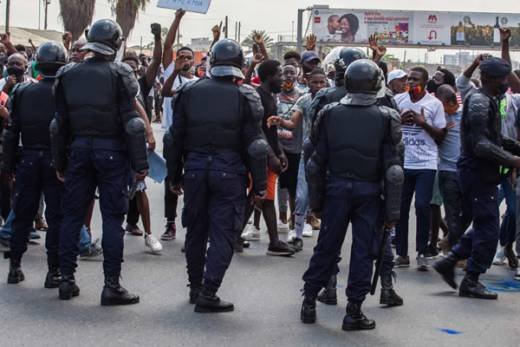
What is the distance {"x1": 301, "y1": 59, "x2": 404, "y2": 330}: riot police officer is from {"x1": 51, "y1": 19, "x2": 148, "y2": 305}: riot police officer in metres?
1.40

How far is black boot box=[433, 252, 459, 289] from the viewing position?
29.1 ft

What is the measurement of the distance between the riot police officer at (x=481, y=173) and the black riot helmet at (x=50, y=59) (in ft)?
10.8

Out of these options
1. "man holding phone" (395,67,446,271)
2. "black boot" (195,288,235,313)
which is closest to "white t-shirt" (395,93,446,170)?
"man holding phone" (395,67,446,271)

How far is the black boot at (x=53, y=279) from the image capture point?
8.55 m

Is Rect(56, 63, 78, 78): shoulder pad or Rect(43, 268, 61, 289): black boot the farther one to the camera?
Rect(43, 268, 61, 289): black boot

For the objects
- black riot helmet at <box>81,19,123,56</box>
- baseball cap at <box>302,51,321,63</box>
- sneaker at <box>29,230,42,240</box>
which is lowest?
sneaker at <box>29,230,42,240</box>

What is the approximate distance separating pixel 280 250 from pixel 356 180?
10.5 ft

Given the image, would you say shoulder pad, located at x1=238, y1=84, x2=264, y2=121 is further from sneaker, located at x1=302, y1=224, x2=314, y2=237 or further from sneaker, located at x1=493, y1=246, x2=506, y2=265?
sneaker, located at x1=302, y1=224, x2=314, y2=237

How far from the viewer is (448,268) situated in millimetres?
8867

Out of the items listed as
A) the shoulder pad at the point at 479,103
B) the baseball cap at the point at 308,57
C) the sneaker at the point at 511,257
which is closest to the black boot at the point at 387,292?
the shoulder pad at the point at 479,103

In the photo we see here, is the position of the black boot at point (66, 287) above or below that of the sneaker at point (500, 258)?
above

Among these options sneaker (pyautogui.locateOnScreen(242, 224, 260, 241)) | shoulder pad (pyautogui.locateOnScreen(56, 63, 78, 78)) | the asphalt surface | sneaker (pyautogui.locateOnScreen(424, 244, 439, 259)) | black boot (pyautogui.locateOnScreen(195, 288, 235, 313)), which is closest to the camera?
the asphalt surface

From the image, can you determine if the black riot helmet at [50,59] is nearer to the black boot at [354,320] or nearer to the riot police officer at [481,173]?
the black boot at [354,320]

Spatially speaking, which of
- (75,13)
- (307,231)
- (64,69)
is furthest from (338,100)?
(75,13)
